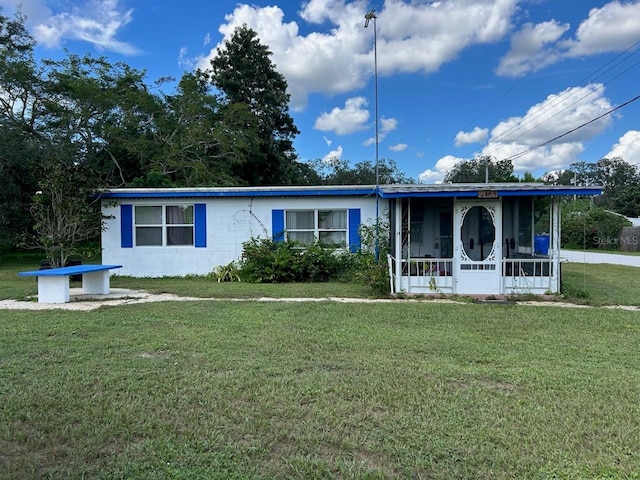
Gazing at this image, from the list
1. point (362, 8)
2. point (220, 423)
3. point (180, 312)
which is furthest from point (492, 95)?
point (220, 423)

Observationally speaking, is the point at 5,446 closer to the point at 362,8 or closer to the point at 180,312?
the point at 180,312

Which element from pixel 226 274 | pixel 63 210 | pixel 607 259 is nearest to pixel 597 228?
pixel 607 259

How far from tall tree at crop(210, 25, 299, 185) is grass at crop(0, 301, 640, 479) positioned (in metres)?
23.6

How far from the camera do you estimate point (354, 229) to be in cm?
1235

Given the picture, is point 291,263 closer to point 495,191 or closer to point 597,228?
point 495,191

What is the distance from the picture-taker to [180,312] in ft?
24.0

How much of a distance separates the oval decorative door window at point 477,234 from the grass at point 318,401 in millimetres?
4015

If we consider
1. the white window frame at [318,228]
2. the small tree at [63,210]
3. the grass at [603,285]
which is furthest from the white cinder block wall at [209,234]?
the grass at [603,285]

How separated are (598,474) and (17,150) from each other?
792 inches

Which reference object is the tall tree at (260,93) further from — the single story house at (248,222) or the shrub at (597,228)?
the shrub at (597,228)

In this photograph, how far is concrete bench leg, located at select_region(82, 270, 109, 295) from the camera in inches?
373

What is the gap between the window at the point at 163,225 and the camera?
12.7 metres

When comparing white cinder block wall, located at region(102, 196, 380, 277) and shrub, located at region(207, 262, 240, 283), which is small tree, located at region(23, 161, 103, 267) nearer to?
white cinder block wall, located at region(102, 196, 380, 277)

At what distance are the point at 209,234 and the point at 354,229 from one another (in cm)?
401
